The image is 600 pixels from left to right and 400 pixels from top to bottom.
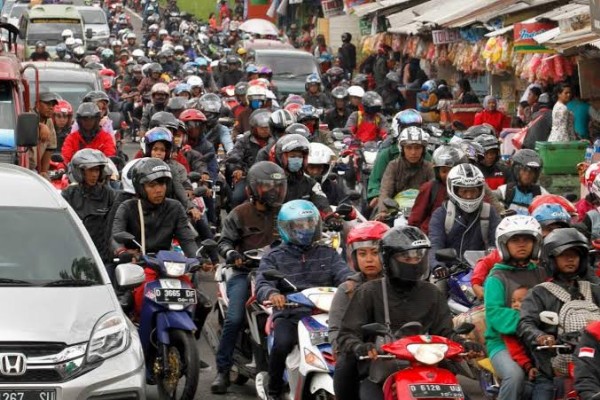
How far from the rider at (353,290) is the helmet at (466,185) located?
2546mm

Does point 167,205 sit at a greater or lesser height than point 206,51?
greater

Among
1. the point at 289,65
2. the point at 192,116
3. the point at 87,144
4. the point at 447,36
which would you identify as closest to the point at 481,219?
the point at 87,144

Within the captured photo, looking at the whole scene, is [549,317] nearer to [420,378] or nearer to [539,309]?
[539,309]

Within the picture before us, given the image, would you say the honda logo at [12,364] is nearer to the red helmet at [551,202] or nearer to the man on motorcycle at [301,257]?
the man on motorcycle at [301,257]

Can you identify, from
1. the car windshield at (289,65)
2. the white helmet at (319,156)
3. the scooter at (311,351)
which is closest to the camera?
the scooter at (311,351)

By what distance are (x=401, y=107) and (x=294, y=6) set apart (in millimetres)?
25974

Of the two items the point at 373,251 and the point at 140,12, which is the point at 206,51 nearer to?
the point at 140,12

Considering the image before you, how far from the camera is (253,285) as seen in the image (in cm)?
1152

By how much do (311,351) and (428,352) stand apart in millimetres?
1746

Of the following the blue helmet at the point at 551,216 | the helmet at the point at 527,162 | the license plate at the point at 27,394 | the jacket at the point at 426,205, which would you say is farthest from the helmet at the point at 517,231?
the helmet at the point at 527,162

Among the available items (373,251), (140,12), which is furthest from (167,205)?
(140,12)

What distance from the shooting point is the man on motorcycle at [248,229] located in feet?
39.3

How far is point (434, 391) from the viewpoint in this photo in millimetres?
8141

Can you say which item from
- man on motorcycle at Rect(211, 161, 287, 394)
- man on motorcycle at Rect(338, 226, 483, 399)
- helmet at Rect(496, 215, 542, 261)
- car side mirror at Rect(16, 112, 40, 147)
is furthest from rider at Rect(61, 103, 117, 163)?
man on motorcycle at Rect(338, 226, 483, 399)
